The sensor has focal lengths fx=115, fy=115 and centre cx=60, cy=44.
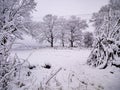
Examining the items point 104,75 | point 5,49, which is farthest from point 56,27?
point 5,49

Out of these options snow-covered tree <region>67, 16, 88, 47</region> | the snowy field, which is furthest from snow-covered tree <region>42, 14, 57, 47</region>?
the snowy field

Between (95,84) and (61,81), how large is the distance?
1408mm

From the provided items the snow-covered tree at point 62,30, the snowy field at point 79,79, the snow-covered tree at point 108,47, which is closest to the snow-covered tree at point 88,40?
the snow-covered tree at point 62,30

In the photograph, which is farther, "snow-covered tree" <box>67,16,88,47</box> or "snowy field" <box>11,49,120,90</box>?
"snow-covered tree" <box>67,16,88,47</box>

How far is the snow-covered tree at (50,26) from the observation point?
28.0 m

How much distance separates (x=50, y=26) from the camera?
28.5 meters

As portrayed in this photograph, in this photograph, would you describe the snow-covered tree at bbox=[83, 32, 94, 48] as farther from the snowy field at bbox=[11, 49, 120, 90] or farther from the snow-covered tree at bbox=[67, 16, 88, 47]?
the snowy field at bbox=[11, 49, 120, 90]

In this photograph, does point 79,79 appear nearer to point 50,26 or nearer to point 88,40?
point 50,26

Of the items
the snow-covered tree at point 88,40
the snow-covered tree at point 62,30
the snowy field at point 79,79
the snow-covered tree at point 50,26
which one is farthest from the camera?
the snow-covered tree at point 88,40

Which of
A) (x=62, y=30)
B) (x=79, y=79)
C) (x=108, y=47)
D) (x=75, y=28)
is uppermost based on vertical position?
(x=75, y=28)

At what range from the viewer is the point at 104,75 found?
5.53 metres

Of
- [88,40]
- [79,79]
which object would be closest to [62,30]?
[88,40]

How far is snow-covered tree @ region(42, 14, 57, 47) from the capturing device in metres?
28.0

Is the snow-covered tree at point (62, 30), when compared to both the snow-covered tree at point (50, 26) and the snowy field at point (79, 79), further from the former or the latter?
the snowy field at point (79, 79)
